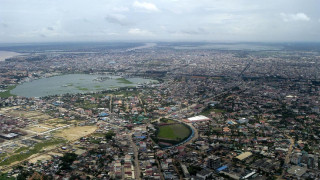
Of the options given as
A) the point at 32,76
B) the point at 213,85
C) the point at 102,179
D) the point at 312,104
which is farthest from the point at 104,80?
the point at 102,179

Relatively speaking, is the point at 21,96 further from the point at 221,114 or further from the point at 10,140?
the point at 221,114

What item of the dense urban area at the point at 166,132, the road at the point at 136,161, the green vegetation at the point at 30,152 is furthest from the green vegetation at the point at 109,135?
the green vegetation at the point at 30,152

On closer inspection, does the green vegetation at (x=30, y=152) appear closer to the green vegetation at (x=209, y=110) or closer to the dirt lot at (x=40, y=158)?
the dirt lot at (x=40, y=158)

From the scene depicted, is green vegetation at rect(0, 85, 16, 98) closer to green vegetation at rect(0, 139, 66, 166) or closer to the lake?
the lake

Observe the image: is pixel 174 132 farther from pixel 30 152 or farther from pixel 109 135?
pixel 30 152

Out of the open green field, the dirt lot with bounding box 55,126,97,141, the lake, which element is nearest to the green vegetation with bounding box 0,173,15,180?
the dirt lot with bounding box 55,126,97,141

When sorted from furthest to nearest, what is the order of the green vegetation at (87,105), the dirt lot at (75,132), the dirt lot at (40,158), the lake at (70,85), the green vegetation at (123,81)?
1. the green vegetation at (123,81)
2. the lake at (70,85)
3. the green vegetation at (87,105)
4. the dirt lot at (75,132)
5. the dirt lot at (40,158)
